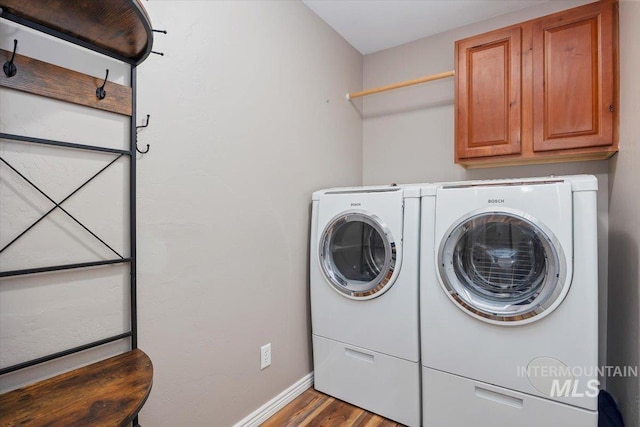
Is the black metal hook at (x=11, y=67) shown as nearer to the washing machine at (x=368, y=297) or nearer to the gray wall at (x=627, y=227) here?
the washing machine at (x=368, y=297)

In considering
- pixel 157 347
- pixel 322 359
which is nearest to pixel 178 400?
pixel 157 347

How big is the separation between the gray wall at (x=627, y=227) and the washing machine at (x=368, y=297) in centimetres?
91

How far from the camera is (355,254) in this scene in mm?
2094

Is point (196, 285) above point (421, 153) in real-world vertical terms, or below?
below

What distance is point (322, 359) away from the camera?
2.09 meters

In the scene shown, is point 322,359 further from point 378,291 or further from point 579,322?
point 579,322

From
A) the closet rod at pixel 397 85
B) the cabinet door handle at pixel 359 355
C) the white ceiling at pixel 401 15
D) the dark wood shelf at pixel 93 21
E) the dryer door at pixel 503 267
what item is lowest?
the cabinet door handle at pixel 359 355

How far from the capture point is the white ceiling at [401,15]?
6.97 ft

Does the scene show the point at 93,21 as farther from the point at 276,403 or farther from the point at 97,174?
the point at 276,403

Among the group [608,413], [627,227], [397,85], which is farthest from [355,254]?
[608,413]

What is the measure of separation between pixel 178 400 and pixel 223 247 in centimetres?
68

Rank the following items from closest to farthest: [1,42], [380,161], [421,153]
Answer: [1,42]
[421,153]
[380,161]

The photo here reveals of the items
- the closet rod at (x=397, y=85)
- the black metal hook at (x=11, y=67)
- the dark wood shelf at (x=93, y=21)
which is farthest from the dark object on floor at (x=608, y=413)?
the black metal hook at (x=11, y=67)

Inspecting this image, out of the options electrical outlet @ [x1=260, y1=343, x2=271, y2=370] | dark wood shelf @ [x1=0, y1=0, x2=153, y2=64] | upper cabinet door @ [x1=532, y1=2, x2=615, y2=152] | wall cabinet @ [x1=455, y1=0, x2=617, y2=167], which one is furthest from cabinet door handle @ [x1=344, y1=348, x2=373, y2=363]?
dark wood shelf @ [x1=0, y1=0, x2=153, y2=64]
